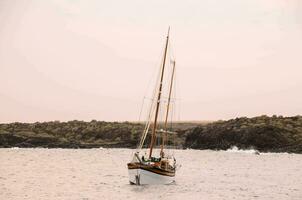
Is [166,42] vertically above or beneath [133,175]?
above

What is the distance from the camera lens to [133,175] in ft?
200

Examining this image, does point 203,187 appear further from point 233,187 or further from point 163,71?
point 163,71

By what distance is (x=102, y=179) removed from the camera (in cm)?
7794

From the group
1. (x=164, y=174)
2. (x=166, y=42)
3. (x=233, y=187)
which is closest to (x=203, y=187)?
(x=233, y=187)

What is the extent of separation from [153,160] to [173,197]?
6482 mm

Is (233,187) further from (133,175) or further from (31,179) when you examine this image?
(31,179)

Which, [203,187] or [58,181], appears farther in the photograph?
[58,181]

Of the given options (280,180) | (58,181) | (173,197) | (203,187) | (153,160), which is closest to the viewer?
(173,197)

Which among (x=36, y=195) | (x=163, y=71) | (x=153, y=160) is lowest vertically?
(x=36, y=195)

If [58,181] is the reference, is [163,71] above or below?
above

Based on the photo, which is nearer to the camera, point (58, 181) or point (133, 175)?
point (133, 175)

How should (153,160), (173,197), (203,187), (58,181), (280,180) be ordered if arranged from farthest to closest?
(280,180) < (58,181) < (203,187) < (153,160) < (173,197)

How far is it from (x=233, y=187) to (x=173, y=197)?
15.2 meters

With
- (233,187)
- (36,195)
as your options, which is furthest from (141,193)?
(233,187)
